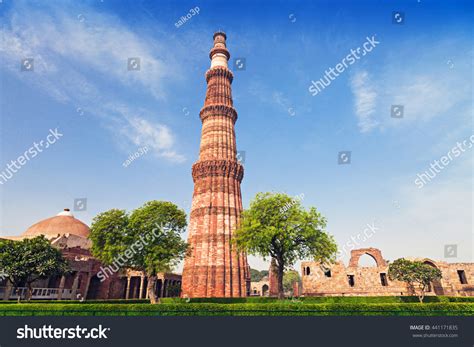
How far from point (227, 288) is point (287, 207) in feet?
45.1

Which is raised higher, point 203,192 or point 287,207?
point 203,192

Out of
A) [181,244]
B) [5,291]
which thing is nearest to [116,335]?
[181,244]

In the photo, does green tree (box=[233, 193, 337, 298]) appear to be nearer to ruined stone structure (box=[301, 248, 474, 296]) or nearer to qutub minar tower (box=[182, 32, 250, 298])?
qutub minar tower (box=[182, 32, 250, 298])

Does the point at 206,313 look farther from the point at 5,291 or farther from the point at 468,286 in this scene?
the point at 468,286

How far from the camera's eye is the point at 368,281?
4056 cm

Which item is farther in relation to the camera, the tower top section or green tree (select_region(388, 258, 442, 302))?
the tower top section

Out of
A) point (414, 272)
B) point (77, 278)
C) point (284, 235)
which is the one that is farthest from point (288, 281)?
point (284, 235)

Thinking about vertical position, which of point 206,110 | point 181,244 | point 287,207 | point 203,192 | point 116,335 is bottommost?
point 116,335

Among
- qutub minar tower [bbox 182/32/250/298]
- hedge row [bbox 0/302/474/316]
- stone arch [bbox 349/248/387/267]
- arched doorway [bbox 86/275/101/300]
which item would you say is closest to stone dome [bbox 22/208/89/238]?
arched doorway [bbox 86/275/101/300]

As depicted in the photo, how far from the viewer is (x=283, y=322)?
608 inches

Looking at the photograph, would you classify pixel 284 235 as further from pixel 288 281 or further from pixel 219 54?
pixel 288 281

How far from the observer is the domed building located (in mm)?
34656

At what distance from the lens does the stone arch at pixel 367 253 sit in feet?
143

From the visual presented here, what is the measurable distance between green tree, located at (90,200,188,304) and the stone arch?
2901cm
